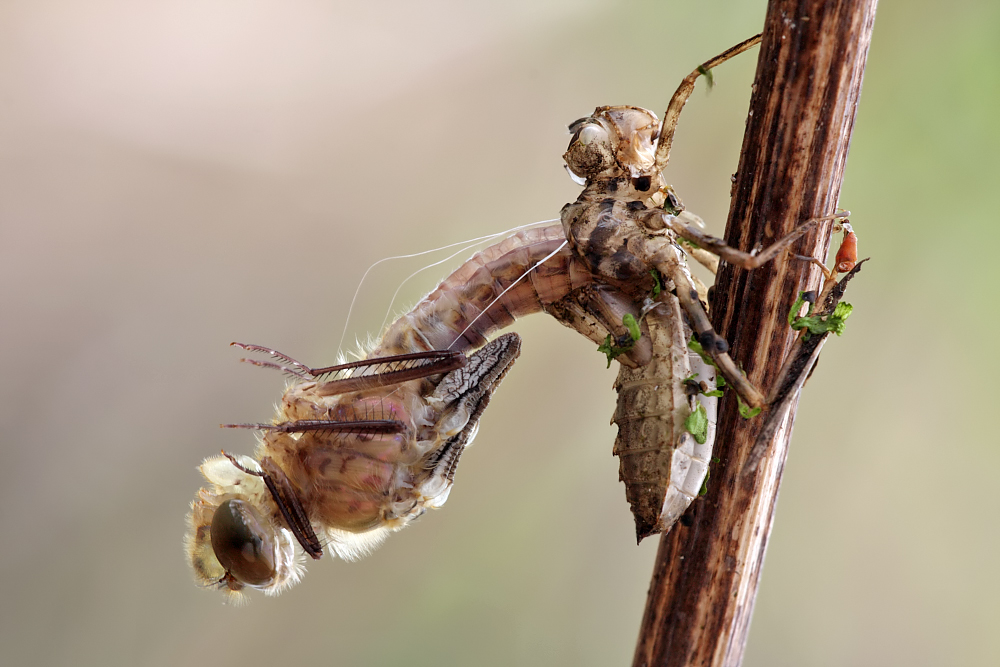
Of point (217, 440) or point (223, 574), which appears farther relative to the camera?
point (217, 440)

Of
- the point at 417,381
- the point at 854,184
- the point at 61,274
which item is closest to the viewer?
the point at 417,381

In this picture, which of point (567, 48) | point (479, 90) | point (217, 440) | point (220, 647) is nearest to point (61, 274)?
point (217, 440)

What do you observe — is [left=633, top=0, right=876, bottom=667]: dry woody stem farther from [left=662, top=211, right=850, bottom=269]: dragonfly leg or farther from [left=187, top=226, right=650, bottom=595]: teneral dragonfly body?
[left=187, top=226, right=650, bottom=595]: teneral dragonfly body

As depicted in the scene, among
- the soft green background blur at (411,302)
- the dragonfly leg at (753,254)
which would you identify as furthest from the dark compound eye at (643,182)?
the soft green background blur at (411,302)

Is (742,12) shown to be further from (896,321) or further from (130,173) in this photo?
(130,173)

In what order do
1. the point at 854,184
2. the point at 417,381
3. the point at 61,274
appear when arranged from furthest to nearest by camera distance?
the point at 854,184, the point at 61,274, the point at 417,381

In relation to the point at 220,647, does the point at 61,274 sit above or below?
above

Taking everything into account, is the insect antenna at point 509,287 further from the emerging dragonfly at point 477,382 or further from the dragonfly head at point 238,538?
the dragonfly head at point 238,538
